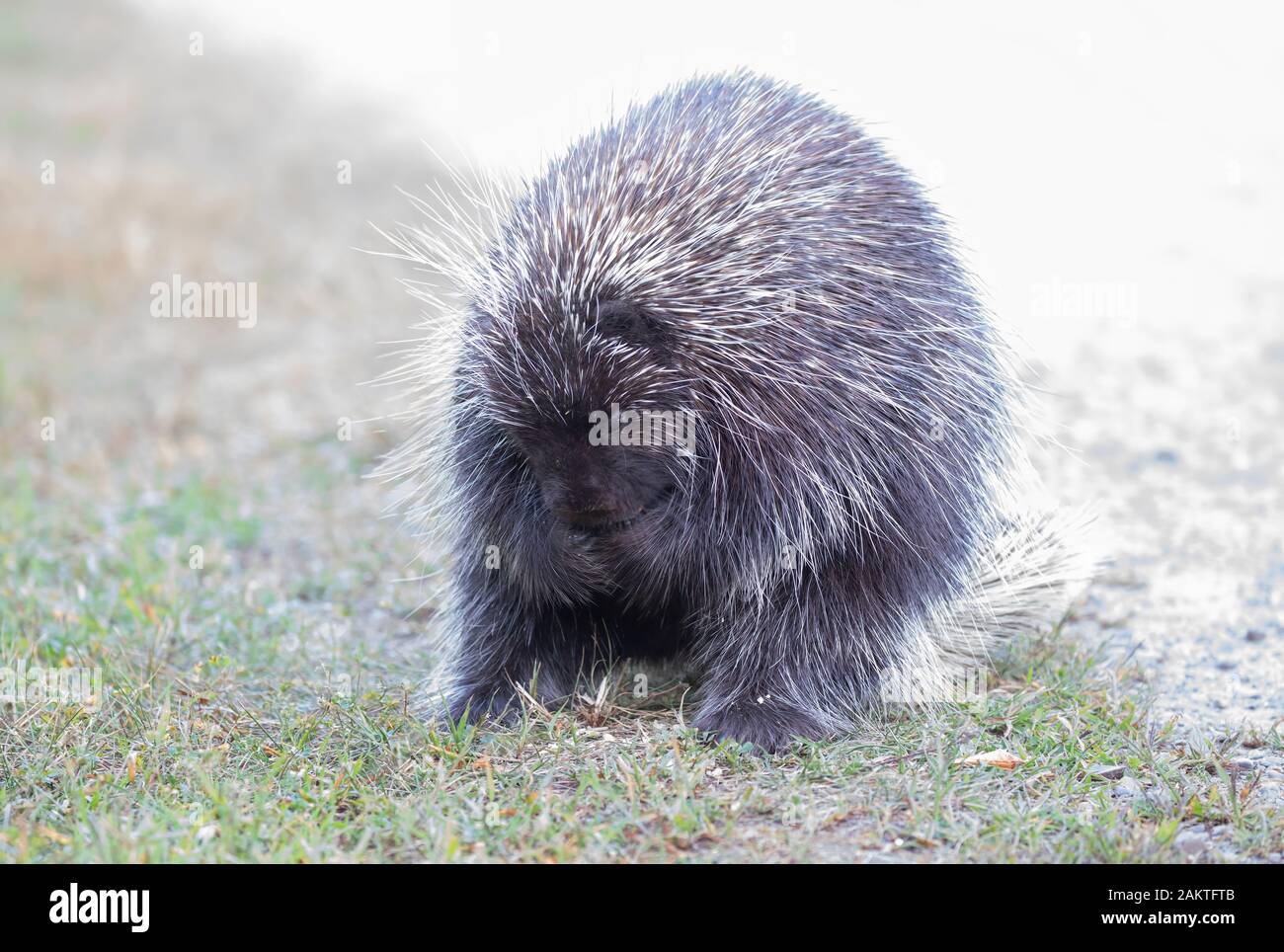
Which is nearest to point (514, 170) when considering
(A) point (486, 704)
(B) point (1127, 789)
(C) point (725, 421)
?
(C) point (725, 421)

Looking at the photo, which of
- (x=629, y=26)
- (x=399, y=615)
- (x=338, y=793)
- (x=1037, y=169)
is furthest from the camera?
(x=629, y=26)

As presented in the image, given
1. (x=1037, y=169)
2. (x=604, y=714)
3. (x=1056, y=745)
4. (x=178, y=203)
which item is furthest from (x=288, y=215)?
(x=1056, y=745)

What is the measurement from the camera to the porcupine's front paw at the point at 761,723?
4.18 meters

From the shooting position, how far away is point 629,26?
691 inches

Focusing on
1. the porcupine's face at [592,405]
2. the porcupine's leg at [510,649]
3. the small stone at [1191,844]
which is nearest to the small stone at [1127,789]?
the small stone at [1191,844]


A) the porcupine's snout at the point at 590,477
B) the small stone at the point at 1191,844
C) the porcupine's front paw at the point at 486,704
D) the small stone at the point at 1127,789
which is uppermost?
the porcupine's snout at the point at 590,477

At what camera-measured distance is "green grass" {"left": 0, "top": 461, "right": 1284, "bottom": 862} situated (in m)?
3.46

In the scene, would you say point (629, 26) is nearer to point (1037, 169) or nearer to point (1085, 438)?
point (1037, 169)

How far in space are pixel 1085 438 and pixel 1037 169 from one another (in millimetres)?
6643

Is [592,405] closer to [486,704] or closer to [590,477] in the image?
[590,477]

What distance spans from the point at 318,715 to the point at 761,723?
1.52 meters

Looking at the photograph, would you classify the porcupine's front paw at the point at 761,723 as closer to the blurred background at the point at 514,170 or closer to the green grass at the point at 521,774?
the green grass at the point at 521,774

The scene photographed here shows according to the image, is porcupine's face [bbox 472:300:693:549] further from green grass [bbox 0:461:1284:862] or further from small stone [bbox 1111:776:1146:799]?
small stone [bbox 1111:776:1146:799]

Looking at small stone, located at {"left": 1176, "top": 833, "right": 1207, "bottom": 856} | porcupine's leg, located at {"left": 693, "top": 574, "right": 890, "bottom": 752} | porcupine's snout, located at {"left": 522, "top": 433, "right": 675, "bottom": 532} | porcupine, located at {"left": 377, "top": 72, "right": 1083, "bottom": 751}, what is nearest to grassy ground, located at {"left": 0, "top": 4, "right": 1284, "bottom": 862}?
small stone, located at {"left": 1176, "top": 833, "right": 1207, "bottom": 856}
